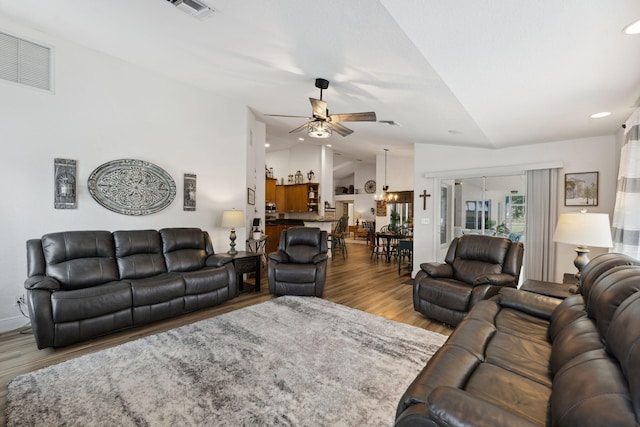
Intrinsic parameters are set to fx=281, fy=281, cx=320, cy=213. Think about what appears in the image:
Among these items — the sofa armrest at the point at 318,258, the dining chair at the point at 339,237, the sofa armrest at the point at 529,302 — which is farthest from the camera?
the dining chair at the point at 339,237

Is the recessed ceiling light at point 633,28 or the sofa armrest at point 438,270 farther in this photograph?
the sofa armrest at point 438,270

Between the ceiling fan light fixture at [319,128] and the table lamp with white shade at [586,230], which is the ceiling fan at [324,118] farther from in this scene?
the table lamp with white shade at [586,230]

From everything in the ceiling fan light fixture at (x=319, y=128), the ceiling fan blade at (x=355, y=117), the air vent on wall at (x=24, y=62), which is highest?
the air vent on wall at (x=24, y=62)

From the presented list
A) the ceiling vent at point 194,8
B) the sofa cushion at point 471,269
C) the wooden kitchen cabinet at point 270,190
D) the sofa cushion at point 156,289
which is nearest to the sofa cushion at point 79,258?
the sofa cushion at point 156,289

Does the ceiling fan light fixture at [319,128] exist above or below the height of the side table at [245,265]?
above

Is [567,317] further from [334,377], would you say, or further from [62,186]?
[62,186]

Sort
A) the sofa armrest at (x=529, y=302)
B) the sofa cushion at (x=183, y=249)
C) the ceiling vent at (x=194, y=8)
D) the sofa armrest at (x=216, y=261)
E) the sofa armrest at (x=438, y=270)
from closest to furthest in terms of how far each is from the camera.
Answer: the sofa armrest at (x=529, y=302), the ceiling vent at (x=194, y=8), the sofa armrest at (x=438, y=270), the sofa cushion at (x=183, y=249), the sofa armrest at (x=216, y=261)

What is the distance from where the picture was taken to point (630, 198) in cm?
260

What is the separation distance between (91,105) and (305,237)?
11.0 feet

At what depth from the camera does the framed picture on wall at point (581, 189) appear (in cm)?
405

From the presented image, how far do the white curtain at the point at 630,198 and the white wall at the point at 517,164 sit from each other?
5.16 ft

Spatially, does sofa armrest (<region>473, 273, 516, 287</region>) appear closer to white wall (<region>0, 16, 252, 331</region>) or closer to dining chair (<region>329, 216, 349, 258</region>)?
white wall (<region>0, 16, 252, 331</region>)

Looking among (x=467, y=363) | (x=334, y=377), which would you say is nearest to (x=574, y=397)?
(x=467, y=363)

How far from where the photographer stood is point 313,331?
2904 mm
